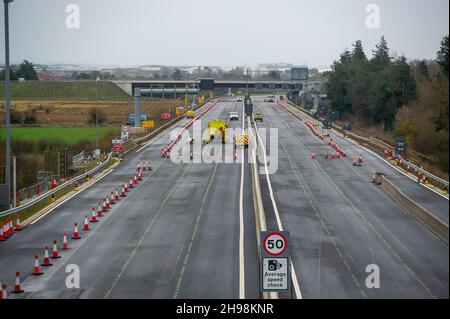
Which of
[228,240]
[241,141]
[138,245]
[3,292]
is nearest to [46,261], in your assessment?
[138,245]

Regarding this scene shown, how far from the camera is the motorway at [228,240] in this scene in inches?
1024

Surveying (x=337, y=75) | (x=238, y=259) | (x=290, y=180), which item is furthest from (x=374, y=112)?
(x=238, y=259)

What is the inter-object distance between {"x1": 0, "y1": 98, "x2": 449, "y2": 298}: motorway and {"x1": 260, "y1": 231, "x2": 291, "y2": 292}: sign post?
146 inches

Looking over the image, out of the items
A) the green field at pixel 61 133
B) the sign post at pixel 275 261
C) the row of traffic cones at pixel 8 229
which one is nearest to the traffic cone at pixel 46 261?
the row of traffic cones at pixel 8 229

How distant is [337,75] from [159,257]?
375 ft

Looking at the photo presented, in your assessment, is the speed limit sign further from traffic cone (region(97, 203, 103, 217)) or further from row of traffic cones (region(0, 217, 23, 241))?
traffic cone (region(97, 203, 103, 217))

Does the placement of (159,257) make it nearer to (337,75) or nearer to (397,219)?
(397,219)

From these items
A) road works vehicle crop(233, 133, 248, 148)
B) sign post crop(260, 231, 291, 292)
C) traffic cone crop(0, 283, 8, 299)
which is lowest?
traffic cone crop(0, 283, 8, 299)

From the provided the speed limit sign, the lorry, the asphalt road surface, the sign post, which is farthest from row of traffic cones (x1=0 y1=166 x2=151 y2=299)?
the lorry

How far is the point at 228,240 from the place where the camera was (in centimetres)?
3419

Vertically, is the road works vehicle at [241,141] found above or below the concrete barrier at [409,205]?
above

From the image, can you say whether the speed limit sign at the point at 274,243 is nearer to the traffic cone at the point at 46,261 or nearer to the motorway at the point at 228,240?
the motorway at the point at 228,240

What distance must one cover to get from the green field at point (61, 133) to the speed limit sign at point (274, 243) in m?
76.1

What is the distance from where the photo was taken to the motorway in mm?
26016
